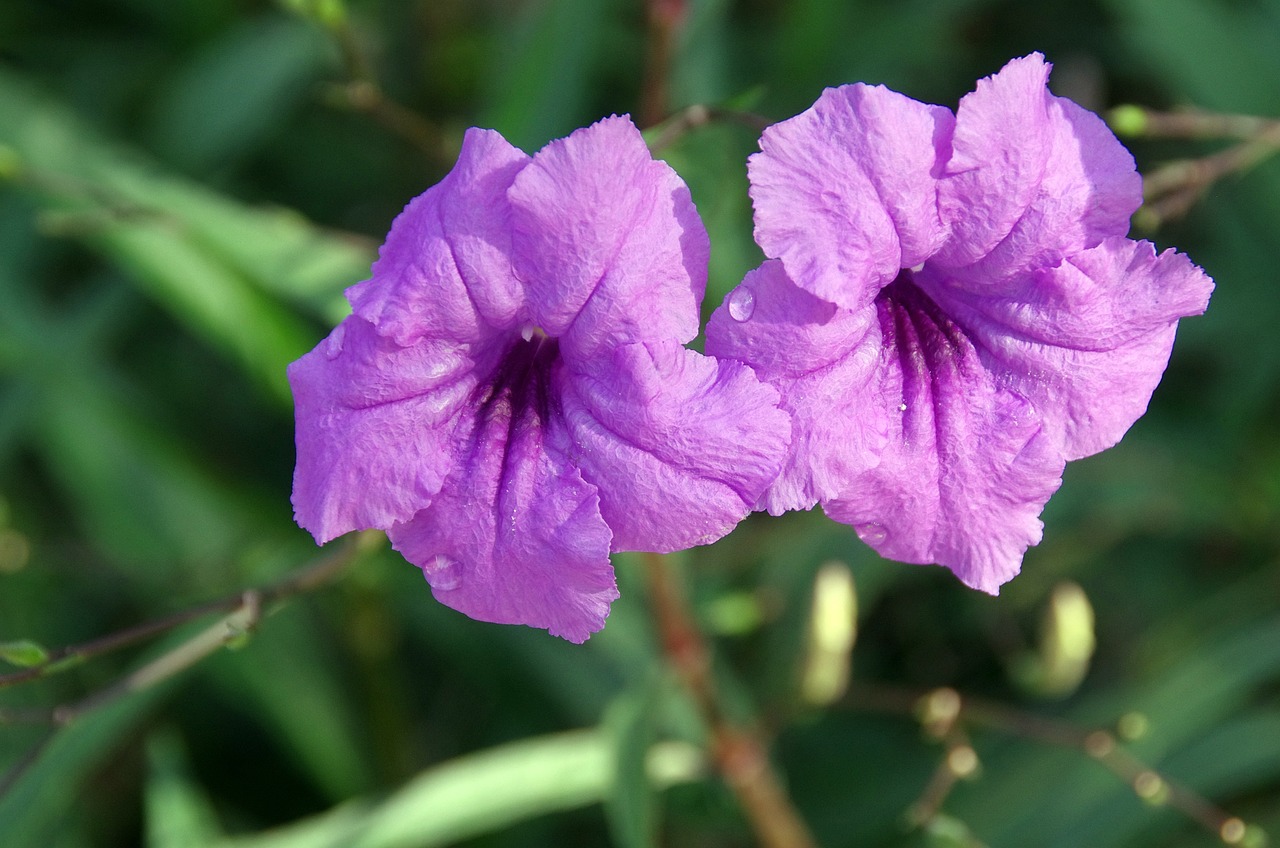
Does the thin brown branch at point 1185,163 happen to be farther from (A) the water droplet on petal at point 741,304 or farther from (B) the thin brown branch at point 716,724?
(B) the thin brown branch at point 716,724

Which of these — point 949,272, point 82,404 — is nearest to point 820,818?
point 949,272

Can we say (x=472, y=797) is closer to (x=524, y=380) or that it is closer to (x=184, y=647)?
(x=184, y=647)

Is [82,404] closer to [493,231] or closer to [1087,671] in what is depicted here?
[493,231]

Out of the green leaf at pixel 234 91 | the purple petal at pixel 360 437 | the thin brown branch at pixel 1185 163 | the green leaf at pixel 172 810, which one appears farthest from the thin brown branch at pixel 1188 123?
the green leaf at pixel 172 810

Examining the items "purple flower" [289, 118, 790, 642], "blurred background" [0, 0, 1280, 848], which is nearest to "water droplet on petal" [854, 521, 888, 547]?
"purple flower" [289, 118, 790, 642]

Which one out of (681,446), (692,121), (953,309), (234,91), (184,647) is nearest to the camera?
(681,446)

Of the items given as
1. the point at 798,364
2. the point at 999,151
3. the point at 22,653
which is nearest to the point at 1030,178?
the point at 999,151
